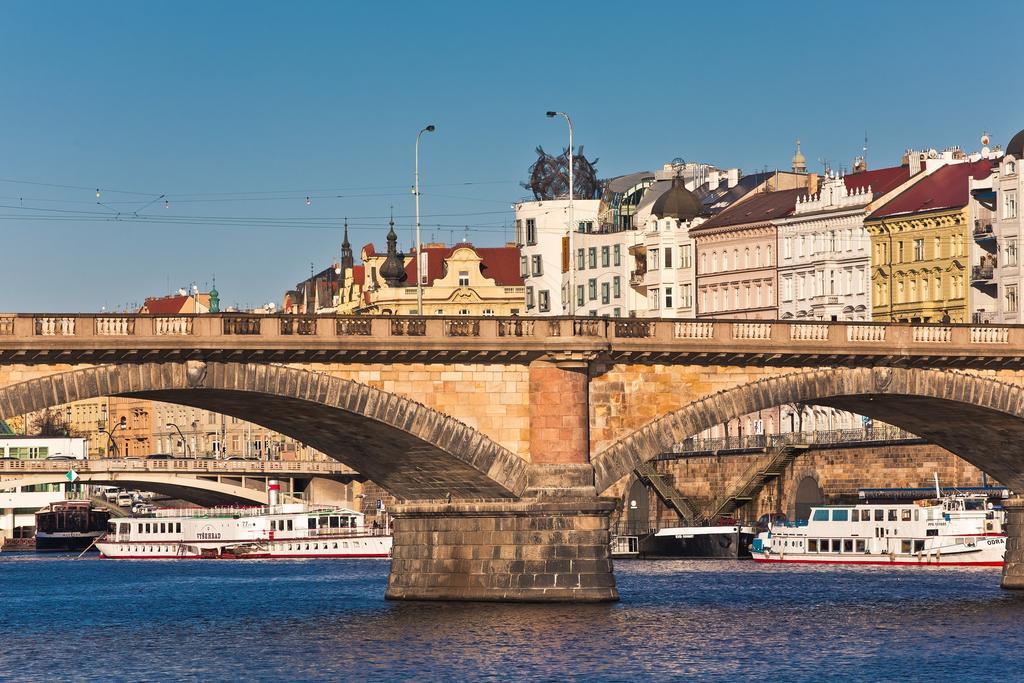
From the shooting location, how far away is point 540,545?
78.6 m

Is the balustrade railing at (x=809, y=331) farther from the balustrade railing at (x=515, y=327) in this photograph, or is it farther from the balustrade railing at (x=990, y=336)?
the balustrade railing at (x=515, y=327)

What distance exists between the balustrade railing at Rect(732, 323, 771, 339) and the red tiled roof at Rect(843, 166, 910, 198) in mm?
69196

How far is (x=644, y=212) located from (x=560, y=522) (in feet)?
308

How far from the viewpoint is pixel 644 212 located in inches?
6718

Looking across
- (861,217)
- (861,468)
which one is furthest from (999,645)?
(861,217)

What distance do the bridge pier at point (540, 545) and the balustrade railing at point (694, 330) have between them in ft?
19.6

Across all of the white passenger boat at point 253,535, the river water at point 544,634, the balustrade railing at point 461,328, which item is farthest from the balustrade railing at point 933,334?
the white passenger boat at point 253,535

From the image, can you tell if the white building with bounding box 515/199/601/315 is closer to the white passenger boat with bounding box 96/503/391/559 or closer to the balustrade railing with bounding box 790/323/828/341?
the white passenger boat with bounding box 96/503/391/559

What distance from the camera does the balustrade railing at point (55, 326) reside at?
7169 cm

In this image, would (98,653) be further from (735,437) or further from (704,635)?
(735,437)

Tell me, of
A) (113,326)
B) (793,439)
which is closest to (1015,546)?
(113,326)

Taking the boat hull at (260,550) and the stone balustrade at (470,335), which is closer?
the stone balustrade at (470,335)

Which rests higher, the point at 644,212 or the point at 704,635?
the point at 644,212

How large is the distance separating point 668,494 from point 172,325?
78.7m
